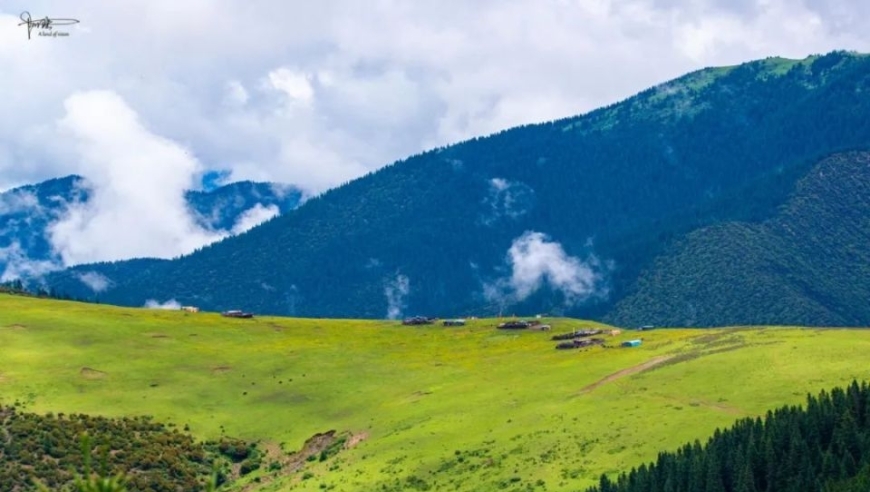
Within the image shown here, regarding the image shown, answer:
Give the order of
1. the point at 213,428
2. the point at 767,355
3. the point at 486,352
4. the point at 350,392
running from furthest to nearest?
the point at 486,352 < the point at 350,392 < the point at 213,428 < the point at 767,355

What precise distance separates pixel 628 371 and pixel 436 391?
24407 millimetres

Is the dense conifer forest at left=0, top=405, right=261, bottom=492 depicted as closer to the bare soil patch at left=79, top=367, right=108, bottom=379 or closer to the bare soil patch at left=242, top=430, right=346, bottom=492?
the bare soil patch at left=242, top=430, right=346, bottom=492

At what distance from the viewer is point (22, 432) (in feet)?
470

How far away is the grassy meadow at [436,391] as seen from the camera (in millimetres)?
122625

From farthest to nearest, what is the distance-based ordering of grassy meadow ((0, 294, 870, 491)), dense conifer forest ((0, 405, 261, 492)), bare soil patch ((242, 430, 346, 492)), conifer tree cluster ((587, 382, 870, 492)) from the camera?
bare soil patch ((242, 430, 346, 492)), dense conifer forest ((0, 405, 261, 492)), grassy meadow ((0, 294, 870, 491)), conifer tree cluster ((587, 382, 870, 492))

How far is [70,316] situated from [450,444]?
88.0 metres

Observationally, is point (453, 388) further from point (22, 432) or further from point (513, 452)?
A: point (22, 432)

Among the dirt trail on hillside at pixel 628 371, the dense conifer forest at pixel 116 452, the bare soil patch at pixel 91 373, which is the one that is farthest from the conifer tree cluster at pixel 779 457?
the bare soil patch at pixel 91 373

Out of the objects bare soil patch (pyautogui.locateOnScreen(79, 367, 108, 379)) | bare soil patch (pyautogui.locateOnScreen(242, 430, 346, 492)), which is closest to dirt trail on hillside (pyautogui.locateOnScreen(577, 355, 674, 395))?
bare soil patch (pyautogui.locateOnScreen(242, 430, 346, 492))

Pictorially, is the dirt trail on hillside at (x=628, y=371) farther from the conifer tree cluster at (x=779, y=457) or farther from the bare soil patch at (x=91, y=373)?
the bare soil patch at (x=91, y=373)

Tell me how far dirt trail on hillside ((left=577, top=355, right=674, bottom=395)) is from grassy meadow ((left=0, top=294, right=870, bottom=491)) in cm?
32

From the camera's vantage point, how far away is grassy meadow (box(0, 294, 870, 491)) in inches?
4828

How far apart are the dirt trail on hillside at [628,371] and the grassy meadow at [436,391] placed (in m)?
0.32

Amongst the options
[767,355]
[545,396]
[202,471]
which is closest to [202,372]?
[202,471]
